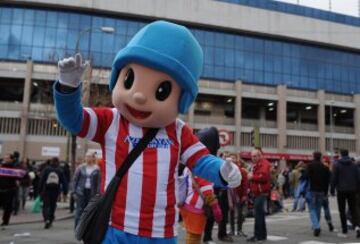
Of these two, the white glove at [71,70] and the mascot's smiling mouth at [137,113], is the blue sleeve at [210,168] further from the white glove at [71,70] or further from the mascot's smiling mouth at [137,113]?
the white glove at [71,70]

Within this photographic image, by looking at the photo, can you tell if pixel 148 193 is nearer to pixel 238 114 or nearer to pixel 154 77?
pixel 154 77

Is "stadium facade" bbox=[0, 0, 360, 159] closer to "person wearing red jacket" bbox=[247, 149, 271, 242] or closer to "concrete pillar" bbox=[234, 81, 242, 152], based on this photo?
"concrete pillar" bbox=[234, 81, 242, 152]

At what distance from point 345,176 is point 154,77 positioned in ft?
29.1

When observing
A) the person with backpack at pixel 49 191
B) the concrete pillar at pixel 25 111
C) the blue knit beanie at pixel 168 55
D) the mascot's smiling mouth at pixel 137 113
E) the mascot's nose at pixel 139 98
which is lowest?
the person with backpack at pixel 49 191

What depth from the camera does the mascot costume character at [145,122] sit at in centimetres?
349

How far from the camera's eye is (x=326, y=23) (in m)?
59.2

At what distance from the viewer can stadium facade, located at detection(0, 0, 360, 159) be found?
44.7 metres

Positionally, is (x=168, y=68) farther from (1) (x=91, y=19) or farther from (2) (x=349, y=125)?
(2) (x=349, y=125)

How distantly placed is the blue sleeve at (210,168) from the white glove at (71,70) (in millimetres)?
1141

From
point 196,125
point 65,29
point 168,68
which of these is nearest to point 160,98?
point 168,68

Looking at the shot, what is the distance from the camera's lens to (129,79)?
3691mm

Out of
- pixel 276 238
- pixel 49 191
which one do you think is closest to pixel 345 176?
pixel 276 238

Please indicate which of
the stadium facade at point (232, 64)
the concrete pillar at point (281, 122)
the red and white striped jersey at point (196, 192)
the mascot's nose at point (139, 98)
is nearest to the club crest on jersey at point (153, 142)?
the mascot's nose at point (139, 98)

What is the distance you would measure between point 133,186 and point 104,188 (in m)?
0.21
